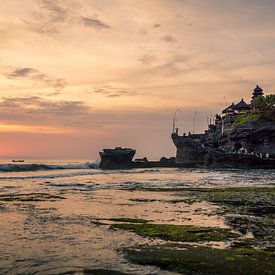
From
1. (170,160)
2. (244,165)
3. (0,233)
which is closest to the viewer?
(0,233)

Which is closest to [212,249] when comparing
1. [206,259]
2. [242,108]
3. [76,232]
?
[206,259]

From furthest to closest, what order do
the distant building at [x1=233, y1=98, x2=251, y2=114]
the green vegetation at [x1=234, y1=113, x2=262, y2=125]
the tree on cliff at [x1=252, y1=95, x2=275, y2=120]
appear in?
the distant building at [x1=233, y1=98, x2=251, y2=114] < the green vegetation at [x1=234, y1=113, x2=262, y2=125] < the tree on cliff at [x1=252, y1=95, x2=275, y2=120]

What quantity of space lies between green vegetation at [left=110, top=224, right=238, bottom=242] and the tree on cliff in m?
97.2

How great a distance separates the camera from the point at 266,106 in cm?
10919

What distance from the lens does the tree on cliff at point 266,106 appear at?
348 feet

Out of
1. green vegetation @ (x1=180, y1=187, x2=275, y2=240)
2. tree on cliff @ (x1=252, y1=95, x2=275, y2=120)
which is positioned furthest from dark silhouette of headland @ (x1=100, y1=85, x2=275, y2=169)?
green vegetation @ (x1=180, y1=187, x2=275, y2=240)

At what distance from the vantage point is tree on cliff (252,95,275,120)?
106m

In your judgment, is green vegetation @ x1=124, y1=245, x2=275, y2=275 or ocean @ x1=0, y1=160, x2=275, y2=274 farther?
ocean @ x1=0, y1=160, x2=275, y2=274

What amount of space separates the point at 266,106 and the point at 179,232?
102 m

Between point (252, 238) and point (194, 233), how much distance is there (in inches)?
83.0

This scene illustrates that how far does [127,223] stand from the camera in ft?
55.0

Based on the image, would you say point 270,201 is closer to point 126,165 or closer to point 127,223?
point 127,223

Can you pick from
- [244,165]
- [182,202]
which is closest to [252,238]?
[182,202]

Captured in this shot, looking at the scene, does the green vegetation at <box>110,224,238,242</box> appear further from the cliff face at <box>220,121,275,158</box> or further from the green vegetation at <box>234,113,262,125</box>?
the green vegetation at <box>234,113,262,125</box>
